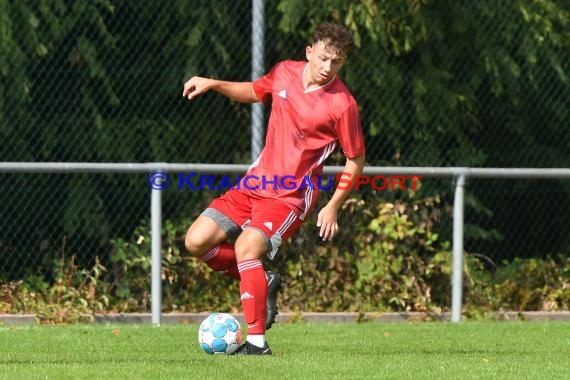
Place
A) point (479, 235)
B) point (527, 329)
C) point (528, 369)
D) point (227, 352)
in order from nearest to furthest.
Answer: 1. point (528, 369)
2. point (227, 352)
3. point (527, 329)
4. point (479, 235)

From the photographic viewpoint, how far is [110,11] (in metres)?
10.3

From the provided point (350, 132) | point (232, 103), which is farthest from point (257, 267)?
point (232, 103)

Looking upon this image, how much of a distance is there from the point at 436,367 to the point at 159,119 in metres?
4.06

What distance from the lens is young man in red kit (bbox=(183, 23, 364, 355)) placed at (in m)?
7.63

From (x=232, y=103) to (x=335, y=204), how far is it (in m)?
3.25

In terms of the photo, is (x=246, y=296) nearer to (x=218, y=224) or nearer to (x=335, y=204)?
(x=218, y=224)

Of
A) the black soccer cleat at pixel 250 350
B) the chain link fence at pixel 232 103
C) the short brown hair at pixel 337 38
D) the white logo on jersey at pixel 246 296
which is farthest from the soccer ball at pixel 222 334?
the chain link fence at pixel 232 103

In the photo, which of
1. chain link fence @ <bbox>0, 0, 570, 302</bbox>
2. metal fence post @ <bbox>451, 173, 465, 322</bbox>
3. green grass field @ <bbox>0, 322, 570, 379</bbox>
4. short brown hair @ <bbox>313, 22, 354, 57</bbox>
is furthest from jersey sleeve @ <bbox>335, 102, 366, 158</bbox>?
chain link fence @ <bbox>0, 0, 570, 302</bbox>

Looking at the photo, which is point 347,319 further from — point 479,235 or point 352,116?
point 352,116

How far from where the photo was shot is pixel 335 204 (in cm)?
766

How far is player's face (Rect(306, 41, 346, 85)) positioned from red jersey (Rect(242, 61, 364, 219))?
0.30ft

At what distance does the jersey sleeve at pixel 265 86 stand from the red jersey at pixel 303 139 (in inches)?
6.6

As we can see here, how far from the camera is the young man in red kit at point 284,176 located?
7633mm

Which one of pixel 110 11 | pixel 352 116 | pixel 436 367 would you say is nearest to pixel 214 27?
pixel 110 11
